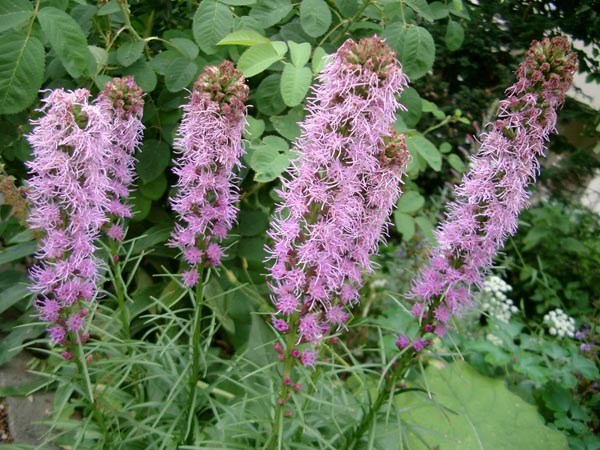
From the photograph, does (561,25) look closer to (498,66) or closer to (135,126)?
(498,66)

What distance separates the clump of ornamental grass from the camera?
1.27 m

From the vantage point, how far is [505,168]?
4.83 feet

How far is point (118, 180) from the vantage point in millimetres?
1762

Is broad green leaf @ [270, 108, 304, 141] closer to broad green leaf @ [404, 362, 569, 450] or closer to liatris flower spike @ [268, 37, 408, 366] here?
liatris flower spike @ [268, 37, 408, 366]

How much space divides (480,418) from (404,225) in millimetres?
953

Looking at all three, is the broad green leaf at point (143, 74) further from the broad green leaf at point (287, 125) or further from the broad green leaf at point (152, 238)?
the broad green leaf at point (152, 238)

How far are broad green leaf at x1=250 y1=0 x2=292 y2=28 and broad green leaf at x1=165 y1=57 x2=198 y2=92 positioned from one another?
33 cm

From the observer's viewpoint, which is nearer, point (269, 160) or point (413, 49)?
point (269, 160)

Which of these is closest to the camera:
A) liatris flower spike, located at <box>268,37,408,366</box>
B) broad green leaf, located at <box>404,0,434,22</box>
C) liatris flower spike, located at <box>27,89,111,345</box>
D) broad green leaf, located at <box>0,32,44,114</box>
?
liatris flower spike, located at <box>268,37,408,366</box>

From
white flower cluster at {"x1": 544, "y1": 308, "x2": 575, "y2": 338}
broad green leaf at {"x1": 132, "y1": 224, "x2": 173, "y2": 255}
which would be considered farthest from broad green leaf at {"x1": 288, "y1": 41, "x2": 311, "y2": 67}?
white flower cluster at {"x1": 544, "y1": 308, "x2": 575, "y2": 338}

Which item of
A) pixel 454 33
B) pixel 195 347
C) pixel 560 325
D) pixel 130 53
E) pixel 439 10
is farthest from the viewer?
pixel 560 325

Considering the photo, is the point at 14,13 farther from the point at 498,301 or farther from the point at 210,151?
the point at 498,301

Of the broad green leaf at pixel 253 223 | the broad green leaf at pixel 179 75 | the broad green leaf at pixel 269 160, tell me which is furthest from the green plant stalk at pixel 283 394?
the broad green leaf at pixel 179 75

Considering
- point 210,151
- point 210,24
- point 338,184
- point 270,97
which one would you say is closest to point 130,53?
point 210,24
